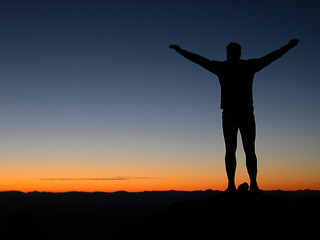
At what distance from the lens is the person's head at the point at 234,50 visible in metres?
9.34

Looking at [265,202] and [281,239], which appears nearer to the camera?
[281,239]

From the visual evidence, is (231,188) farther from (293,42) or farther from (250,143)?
(293,42)

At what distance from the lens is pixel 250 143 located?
9297 millimetres

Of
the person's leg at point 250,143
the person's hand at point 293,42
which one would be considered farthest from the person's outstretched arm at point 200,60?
the person's hand at point 293,42

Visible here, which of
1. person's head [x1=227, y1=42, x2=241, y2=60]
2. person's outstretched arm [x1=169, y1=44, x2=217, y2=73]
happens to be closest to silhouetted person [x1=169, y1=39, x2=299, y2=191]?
person's head [x1=227, y1=42, x2=241, y2=60]

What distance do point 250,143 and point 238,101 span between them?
1.22 metres

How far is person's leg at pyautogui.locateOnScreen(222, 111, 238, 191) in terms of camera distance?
9.31 metres

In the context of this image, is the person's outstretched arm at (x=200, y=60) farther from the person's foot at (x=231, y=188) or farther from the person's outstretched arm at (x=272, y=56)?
the person's foot at (x=231, y=188)

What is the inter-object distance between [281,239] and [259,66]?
4.65 metres

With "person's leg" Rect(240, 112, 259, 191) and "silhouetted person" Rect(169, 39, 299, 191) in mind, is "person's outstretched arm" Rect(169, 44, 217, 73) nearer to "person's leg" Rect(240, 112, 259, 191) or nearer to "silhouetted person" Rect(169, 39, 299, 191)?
"silhouetted person" Rect(169, 39, 299, 191)

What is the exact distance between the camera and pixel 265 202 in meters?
8.84

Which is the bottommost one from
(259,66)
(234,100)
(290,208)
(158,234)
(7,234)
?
(7,234)

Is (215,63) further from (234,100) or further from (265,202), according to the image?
(265,202)

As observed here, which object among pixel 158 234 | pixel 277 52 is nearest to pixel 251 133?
pixel 277 52
